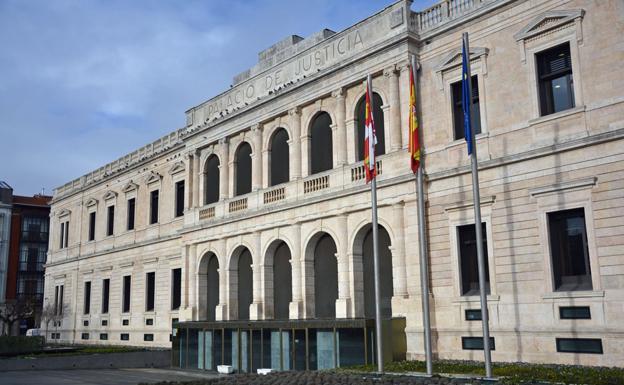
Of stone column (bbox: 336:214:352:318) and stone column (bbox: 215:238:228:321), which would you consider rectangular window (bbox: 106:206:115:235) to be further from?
stone column (bbox: 336:214:352:318)

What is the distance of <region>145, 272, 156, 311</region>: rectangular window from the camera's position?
41.9 metres

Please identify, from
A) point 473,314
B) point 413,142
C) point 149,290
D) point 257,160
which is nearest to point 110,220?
point 149,290

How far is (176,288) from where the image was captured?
39594mm

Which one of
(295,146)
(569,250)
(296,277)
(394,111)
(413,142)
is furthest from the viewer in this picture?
(295,146)

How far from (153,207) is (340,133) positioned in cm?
1972

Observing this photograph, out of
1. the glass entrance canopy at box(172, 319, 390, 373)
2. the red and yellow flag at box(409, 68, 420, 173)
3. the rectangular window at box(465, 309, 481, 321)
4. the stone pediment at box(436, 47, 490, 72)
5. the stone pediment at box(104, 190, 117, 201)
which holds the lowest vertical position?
the glass entrance canopy at box(172, 319, 390, 373)

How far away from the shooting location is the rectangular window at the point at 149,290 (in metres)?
41.9

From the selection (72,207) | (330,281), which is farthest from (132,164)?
(330,281)

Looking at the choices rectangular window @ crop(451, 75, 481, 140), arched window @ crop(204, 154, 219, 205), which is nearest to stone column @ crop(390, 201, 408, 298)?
rectangular window @ crop(451, 75, 481, 140)

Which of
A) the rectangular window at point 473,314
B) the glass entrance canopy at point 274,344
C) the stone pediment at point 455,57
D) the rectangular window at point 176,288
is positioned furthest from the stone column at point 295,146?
the rectangular window at point 176,288

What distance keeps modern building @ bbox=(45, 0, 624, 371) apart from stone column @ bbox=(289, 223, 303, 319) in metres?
0.10

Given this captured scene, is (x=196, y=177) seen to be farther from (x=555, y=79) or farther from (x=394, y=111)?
(x=555, y=79)

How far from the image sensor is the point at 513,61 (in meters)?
22.4

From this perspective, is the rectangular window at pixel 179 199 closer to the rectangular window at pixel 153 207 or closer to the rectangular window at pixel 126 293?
the rectangular window at pixel 153 207
